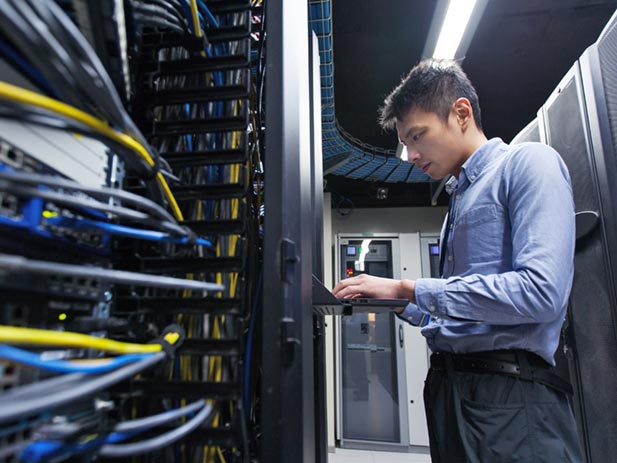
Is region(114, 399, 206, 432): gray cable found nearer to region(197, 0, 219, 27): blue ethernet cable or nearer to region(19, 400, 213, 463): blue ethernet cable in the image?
region(19, 400, 213, 463): blue ethernet cable

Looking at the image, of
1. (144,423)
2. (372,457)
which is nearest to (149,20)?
(144,423)

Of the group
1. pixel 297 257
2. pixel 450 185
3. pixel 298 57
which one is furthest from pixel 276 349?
pixel 450 185

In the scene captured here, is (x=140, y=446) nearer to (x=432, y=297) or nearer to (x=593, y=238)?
(x=432, y=297)

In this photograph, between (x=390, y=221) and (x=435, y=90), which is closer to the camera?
(x=435, y=90)

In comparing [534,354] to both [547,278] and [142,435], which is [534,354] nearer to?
[547,278]

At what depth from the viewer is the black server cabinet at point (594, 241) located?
938 mm

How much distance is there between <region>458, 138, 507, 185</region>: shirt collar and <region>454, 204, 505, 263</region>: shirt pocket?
131mm

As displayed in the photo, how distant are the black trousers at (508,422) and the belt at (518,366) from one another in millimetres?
12

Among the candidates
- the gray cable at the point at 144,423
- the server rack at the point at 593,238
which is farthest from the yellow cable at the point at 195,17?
the server rack at the point at 593,238

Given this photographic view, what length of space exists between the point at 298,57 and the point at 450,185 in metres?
0.85

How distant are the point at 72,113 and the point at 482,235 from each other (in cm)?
86

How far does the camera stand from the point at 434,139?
1003 millimetres

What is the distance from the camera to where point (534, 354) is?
2.60ft

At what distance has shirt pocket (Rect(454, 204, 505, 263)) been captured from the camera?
0.82 m
